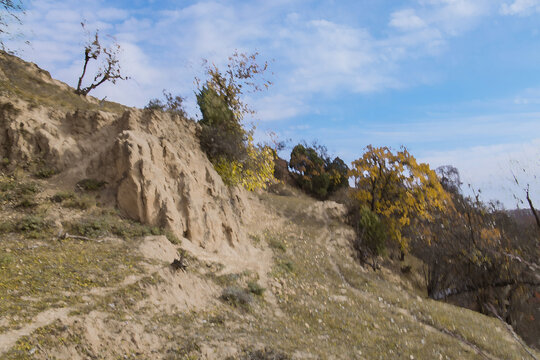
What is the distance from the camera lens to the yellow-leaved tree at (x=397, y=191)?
869 inches

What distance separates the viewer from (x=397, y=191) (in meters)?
23.8

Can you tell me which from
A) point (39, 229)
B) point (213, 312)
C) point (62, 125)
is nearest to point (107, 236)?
point (39, 229)

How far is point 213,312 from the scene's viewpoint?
8.62 meters

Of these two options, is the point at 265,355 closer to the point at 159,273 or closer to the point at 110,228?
the point at 159,273

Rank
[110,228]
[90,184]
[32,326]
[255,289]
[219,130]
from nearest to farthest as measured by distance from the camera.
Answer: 1. [32,326]
2. [110,228]
3. [255,289]
4. [90,184]
5. [219,130]

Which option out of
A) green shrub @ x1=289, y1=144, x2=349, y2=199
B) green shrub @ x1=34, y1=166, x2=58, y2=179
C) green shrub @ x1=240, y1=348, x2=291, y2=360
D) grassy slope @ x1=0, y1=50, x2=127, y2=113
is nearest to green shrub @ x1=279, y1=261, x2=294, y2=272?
green shrub @ x1=240, y1=348, x2=291, y2=360

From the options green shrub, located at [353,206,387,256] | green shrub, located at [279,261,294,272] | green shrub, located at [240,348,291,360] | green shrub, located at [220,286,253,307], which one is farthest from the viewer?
green shrub, located at [353,206,387,256]

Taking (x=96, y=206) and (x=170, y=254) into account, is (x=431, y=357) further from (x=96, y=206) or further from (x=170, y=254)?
(x=96, y=206)

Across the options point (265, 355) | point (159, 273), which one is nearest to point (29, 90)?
point (159, 273)

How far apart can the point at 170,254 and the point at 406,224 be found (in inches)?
703

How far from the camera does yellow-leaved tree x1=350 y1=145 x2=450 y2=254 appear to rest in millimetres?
22062

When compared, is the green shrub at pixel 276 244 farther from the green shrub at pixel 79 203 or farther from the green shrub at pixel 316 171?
the green shrub at pixel 316 171

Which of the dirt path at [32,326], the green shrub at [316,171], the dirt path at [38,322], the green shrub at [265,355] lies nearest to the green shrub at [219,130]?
the dirt path at [38,322]

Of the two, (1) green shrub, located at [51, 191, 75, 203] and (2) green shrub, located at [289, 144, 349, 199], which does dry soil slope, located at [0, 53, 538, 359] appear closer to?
(1) green shrub, located at [51, 191, 75, 203]
